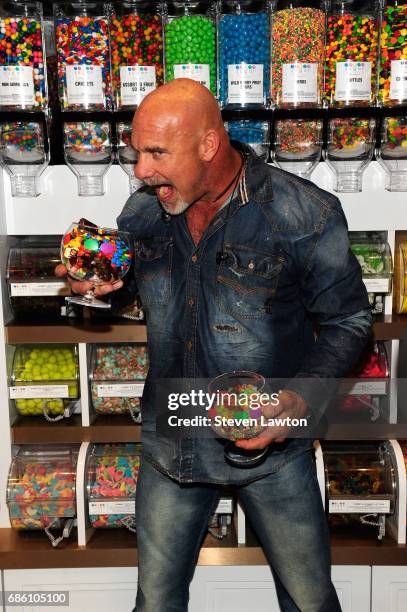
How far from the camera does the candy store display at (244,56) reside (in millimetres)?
1969

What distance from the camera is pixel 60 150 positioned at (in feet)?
7.27

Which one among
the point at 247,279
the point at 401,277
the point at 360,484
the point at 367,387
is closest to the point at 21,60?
the point at 247,279

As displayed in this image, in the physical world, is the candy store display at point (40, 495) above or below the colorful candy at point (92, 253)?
below

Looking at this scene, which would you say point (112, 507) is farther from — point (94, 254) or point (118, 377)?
point (94, 254)

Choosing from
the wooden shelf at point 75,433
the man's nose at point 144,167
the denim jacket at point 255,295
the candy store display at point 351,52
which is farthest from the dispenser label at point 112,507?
the candy store display at point 351,52

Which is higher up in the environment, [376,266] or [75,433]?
[376,266]

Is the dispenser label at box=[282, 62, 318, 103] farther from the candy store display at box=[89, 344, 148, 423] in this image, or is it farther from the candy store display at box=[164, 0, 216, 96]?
the candy store display at box=[89, 344, 148, 423]

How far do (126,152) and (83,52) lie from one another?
0.27 m

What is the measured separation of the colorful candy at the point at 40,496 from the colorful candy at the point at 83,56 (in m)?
1.03

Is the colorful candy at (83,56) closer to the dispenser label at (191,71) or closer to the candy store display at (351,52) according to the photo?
the dispenser label at (191,71)

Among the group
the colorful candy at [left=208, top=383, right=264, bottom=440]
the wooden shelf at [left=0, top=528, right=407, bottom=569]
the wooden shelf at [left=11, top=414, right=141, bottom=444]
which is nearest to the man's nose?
the colorful candy at [left=208, top=383, right=264, bottom=440]

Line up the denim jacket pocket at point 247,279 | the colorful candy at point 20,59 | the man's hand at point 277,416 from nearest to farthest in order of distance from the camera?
the man's hand at point 277,416, the denim jacket pocket at point 247,279, the colorful candy at point 20,59

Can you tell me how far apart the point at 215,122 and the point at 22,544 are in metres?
1.32

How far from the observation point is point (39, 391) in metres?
2.22
